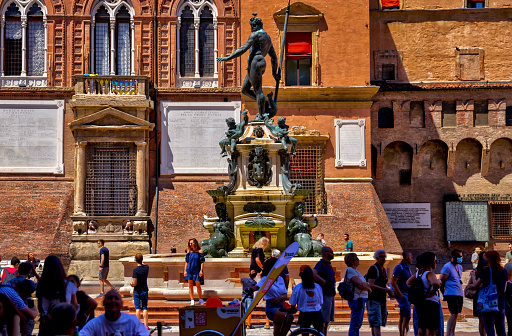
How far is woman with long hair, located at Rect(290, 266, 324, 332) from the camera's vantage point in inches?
373

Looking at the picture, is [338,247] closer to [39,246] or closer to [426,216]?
[426,216]

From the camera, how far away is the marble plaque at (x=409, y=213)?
110 ft

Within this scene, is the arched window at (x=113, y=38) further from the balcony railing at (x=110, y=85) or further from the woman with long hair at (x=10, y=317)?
the woman with long hair at (x=10, y=317)

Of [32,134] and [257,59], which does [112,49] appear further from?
[257,59]

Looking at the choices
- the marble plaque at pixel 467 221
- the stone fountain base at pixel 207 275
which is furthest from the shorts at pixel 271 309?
the marble plaque at pixel 467 221

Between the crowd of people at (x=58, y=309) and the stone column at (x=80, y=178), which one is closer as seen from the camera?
the crowd of people at (x=58, y=309)

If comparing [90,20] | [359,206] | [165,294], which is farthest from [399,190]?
[165,294]

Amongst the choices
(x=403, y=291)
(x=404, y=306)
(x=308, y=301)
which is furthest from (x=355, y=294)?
(x=403, y=291)

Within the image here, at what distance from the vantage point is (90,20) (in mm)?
31312

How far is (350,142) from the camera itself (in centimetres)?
3144

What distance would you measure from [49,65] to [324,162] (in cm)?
1147

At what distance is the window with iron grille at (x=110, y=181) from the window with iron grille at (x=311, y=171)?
20.6ft

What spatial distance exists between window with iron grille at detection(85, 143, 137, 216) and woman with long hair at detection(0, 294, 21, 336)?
22.1m

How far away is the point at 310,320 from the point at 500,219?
84.9ft
